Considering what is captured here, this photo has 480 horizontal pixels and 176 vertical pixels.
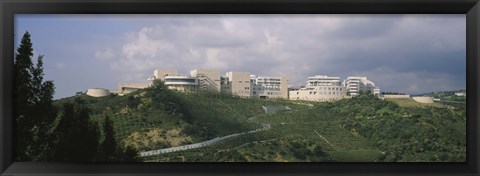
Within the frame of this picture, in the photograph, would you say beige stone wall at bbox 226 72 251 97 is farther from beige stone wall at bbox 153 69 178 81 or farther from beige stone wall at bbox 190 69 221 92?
beige stone wall at bbox 153 69 178 81

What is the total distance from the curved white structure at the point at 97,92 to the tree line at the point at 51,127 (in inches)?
4.1

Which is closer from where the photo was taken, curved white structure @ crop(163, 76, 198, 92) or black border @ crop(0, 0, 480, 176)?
black border @ crop(0, 0, 480, 176)

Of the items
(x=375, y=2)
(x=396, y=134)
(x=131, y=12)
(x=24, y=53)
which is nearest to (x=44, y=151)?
(x=24, y=53)

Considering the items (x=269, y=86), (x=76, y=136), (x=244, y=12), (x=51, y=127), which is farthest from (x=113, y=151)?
(x=244, y=12)

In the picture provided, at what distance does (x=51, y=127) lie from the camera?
1.99 m

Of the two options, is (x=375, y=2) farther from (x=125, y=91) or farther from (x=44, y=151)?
(x=44, y=151)

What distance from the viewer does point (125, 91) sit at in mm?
2258

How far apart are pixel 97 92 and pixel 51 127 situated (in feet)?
0.96

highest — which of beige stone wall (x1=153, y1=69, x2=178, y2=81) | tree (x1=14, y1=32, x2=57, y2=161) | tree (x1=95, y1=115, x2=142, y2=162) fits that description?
beige stone wall (x1=153, y1=69, x2=178, y2=81)

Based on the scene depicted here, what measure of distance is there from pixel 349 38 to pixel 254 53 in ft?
1.57

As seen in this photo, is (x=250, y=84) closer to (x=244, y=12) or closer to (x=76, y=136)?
(x=244, y=12)

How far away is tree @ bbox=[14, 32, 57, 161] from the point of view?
1786mm

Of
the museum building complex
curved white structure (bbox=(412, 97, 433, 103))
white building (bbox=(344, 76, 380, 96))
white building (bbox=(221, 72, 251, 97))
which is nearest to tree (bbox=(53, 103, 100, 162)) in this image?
the museum building complex

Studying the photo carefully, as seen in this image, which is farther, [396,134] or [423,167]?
[396,134]
